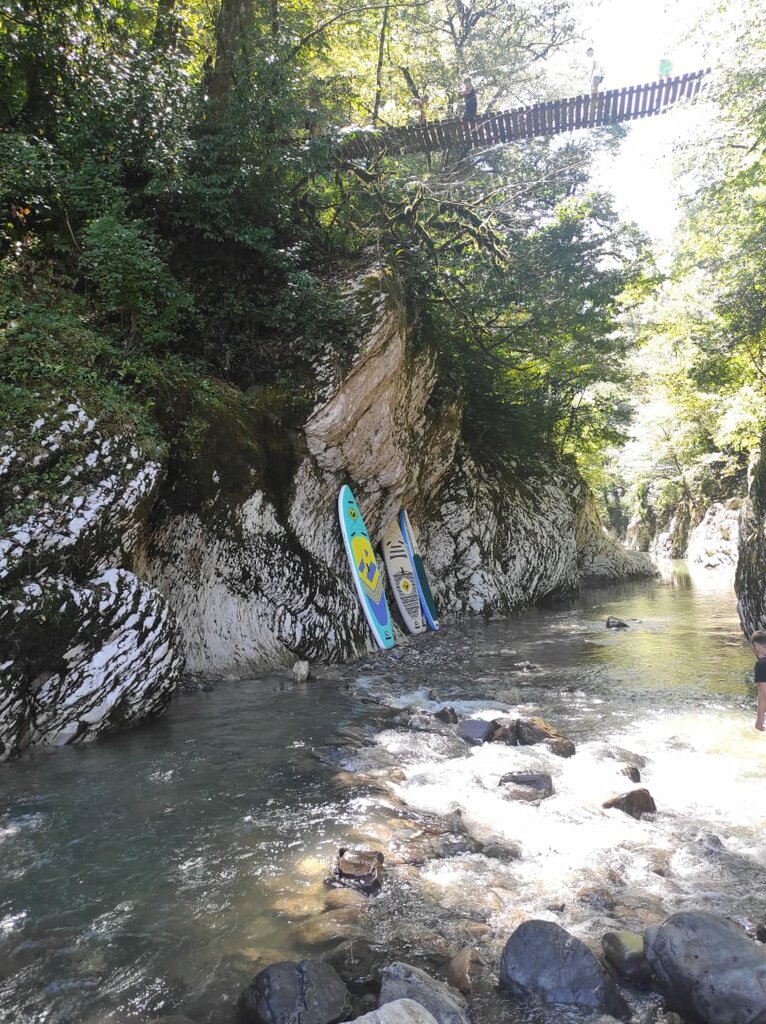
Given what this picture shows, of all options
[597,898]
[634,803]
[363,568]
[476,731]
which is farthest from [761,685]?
[363,568]

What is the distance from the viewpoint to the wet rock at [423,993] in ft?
7.81

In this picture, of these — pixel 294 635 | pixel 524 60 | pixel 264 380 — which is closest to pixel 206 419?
pixel 264 380

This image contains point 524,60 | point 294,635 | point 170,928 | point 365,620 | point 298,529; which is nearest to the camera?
point 170,928

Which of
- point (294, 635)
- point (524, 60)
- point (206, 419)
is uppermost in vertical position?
point (524, 60)

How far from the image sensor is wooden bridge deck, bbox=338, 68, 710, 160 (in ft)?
37.4

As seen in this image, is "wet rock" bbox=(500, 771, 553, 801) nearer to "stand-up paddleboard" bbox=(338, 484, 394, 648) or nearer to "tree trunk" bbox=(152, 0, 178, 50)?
"stand-up paddleboard" bbox=(338, 484, 394, 648)

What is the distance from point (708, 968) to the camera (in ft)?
8.10

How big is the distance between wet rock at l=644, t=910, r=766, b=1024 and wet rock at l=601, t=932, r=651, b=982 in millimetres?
41

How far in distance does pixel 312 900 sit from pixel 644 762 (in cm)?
321

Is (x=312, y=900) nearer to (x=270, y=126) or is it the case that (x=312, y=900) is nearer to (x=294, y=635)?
(x=294, y=635)

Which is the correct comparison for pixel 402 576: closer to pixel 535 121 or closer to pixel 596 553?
pixel 535 121

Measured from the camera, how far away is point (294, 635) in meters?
9.05

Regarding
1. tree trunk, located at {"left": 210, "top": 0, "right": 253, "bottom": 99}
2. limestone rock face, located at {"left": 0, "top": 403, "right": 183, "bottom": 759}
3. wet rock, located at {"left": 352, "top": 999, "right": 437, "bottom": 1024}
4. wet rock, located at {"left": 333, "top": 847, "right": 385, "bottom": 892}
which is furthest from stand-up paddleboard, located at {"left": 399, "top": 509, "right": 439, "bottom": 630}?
wet rock, located at {"left": 352, "top": 999, "right": 437, "bottom": 1024}

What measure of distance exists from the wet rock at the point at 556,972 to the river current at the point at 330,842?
92 mm
